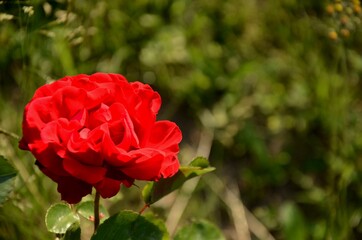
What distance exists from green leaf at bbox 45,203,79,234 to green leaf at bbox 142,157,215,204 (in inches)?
4.3

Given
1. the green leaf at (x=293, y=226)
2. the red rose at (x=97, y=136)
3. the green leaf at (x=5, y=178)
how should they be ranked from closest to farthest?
the red rose at (x=97, y=136) < the green leaf at (x=5, y=178) < the green leaf at (x=293, y=226)

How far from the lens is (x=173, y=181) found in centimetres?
94

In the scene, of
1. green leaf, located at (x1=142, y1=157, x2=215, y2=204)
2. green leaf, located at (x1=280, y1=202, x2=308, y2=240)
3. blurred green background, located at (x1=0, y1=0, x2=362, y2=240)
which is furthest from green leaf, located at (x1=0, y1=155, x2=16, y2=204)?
green leaf, located at (x1=280, y1=202, x2=308, y2=240)

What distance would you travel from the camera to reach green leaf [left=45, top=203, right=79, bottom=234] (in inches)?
35.0

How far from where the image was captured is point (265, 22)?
204cm

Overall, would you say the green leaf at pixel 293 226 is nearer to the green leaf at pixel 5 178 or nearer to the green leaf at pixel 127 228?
the green leaf at pixel 127 228

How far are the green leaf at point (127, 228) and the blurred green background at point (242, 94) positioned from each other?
0.53 metres

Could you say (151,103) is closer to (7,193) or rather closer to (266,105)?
(7,193)

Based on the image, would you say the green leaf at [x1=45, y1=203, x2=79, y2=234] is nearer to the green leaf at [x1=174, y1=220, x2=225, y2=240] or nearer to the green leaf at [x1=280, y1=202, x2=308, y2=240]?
the green leaf at [x1=174, y1=220, x2=225, y2=240]

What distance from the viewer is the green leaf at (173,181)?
3.01ft

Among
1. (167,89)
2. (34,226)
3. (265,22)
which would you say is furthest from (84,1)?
(265,22)

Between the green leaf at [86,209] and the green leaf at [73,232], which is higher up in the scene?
the green leaf at [73,232]

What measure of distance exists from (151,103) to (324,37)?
3.91 ft

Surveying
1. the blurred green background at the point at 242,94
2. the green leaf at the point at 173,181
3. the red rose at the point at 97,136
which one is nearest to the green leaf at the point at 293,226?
the blurred green background at the point at 242,94
